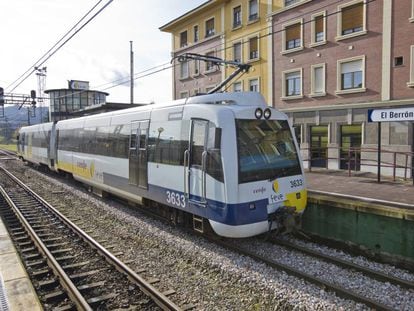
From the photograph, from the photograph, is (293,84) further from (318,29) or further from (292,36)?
(318,29)

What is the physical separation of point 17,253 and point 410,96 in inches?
693

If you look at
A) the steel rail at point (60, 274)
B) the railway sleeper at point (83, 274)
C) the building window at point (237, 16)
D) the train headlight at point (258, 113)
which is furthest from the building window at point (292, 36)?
the railway sleeper at point (83, 274)

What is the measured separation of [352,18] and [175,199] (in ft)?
55.0

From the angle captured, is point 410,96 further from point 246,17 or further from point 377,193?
point 246,17

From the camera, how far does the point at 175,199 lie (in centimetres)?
828

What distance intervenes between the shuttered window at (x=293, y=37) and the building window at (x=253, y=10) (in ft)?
11.1

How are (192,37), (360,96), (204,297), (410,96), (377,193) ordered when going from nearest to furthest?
(204,297) → (377,193) → (410,96) → (360,96) → (192,37)

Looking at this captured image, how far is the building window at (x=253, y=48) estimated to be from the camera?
85.4 ft

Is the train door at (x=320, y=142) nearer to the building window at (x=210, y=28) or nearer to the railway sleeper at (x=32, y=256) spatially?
the building window at (x=210, y=28)

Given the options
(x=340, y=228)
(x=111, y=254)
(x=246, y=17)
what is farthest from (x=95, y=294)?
(x=246, y=17)

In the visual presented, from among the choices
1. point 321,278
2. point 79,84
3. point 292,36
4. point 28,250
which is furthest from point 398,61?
point 79,84

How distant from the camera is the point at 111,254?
7.28 m

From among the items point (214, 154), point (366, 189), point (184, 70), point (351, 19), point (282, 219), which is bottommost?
point (282, 219)

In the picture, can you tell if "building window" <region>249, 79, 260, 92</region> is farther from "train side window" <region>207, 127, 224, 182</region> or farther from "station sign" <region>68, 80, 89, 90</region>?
"station sign" <region>68, 80, 89, 90</region>
